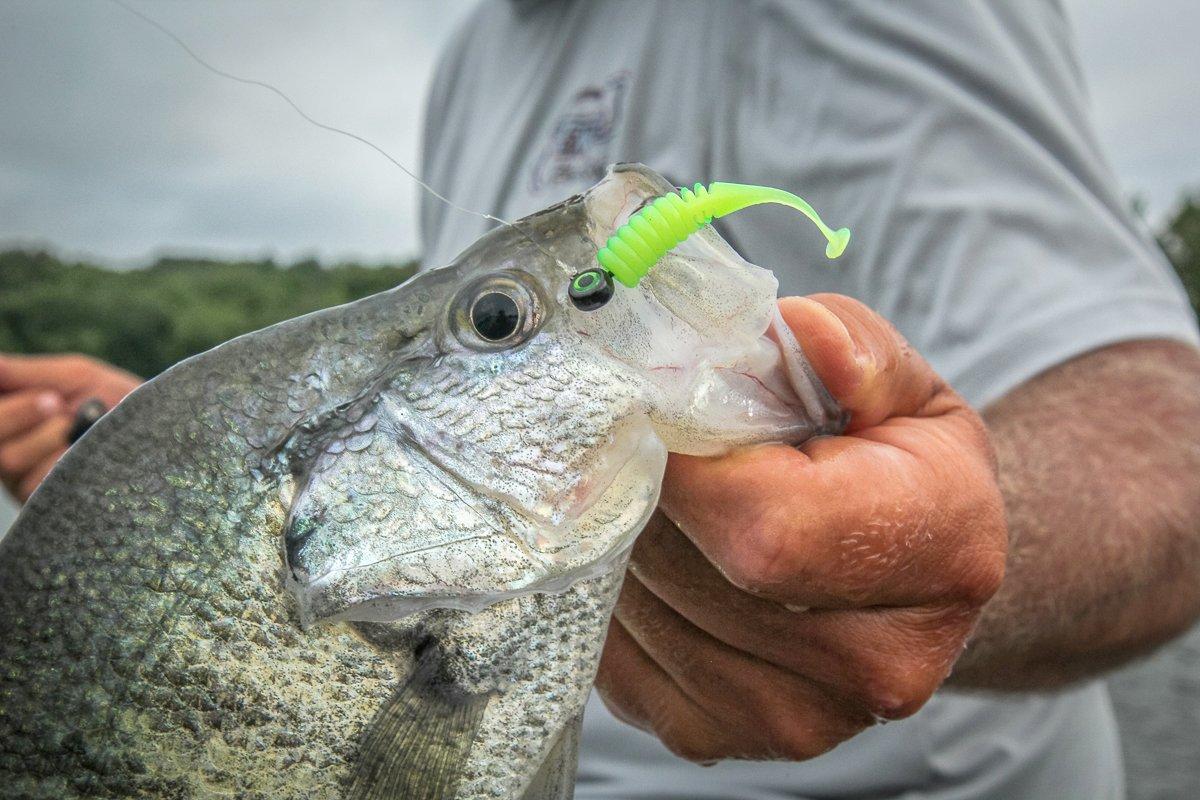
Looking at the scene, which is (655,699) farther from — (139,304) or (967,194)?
(139,304)

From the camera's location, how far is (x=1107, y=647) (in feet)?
6.15

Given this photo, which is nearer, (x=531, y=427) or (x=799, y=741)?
(x=531, y=427)

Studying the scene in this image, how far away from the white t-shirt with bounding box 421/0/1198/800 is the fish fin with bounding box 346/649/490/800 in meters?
1.09

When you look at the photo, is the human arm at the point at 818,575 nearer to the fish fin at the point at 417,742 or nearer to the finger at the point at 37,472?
the fish fin at the point at 417,742

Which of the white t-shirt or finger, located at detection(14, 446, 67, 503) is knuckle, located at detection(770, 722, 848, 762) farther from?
finger, located at detection(14, 446, 67, 503)

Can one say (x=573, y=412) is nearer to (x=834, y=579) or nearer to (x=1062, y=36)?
(x=834, y=579)

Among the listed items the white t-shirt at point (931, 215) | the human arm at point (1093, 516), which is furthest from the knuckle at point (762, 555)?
the white t-shirt at point (931, 215)

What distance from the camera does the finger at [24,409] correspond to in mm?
2816

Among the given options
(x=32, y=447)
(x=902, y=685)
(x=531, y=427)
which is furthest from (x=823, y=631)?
(x=32, y=447)

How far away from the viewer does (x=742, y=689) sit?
1254 millimetres

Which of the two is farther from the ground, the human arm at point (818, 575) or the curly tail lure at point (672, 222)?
the curly tail lure at point (672, 222)

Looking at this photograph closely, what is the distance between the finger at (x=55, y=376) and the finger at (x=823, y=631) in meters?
2.26

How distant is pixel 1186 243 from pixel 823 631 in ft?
139

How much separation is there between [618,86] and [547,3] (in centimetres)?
59
